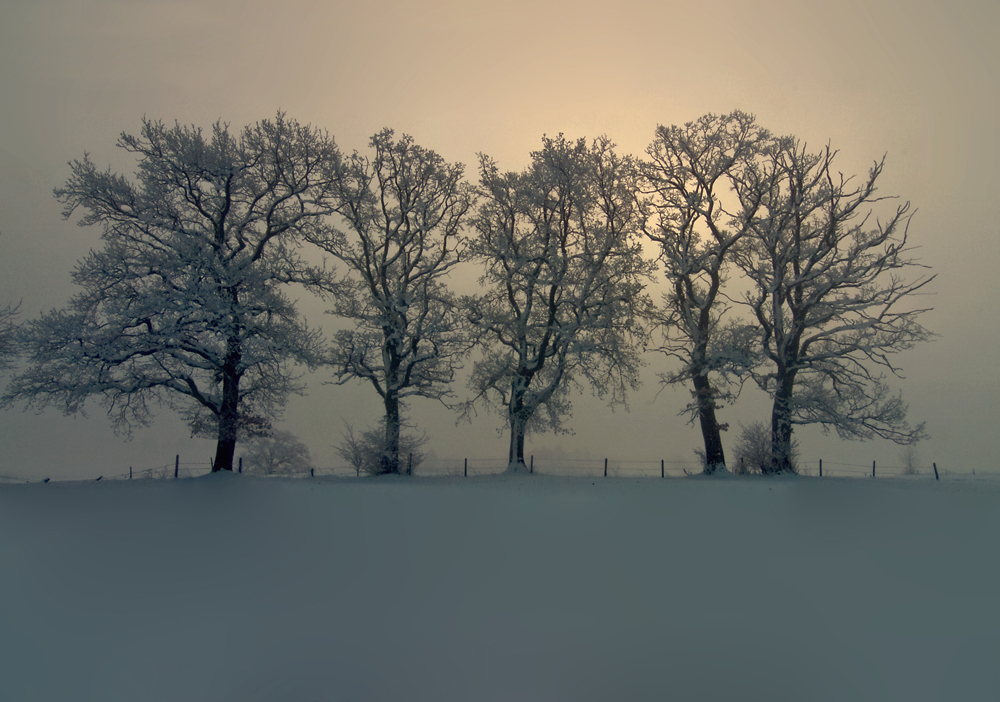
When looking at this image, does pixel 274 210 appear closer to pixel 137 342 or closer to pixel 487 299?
pixel 137 342

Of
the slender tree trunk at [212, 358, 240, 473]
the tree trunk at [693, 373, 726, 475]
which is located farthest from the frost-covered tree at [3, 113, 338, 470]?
the tree trunk at [693, 373, 726, 475]

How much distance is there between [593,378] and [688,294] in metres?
5.59

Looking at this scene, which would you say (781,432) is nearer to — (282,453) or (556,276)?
(556,276)

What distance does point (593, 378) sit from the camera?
86.0ft

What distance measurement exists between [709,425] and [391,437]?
13.3 m

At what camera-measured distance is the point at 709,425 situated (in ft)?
82.9

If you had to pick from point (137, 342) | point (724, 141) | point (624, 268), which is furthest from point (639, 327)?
point (137, 342)

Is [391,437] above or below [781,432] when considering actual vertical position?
below

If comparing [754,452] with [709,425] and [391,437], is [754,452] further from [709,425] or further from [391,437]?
[391,437]

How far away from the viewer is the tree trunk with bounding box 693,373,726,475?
977 inches

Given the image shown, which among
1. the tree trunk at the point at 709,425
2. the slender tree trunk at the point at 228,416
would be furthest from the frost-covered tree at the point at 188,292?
the tree trunk at the point at 709,425

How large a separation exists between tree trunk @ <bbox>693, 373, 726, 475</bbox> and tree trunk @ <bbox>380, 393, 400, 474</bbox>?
12577 millimetres

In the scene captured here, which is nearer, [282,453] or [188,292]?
[188,292]

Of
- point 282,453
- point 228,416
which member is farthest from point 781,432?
point 282,453
